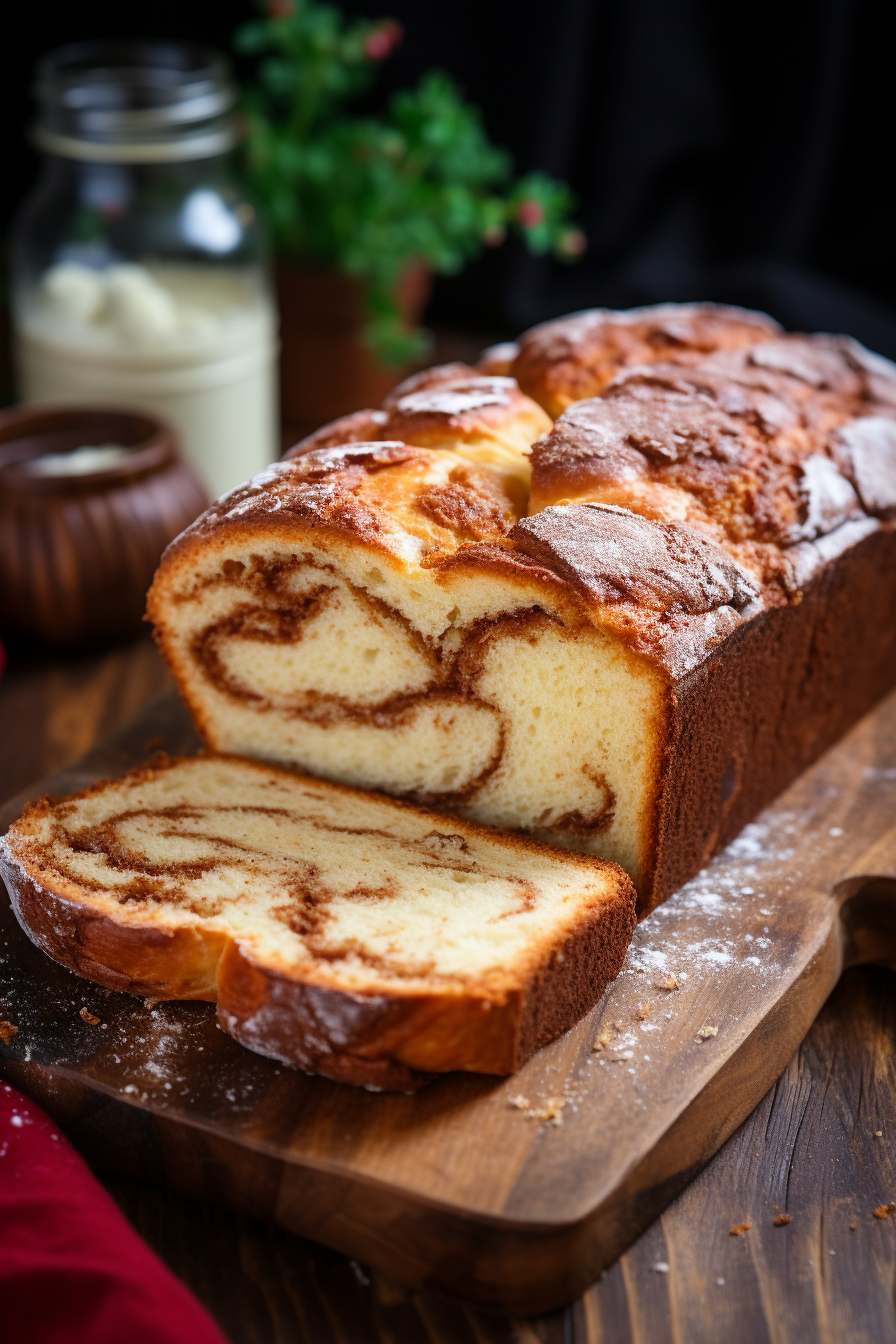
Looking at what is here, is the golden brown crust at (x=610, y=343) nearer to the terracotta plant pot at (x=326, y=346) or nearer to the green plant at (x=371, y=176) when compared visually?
the green plant at (x=371, y=176)

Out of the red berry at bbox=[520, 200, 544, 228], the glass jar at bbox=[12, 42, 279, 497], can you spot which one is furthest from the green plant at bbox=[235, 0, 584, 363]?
the glass jar at bbox=[12, 42, 279, 497]

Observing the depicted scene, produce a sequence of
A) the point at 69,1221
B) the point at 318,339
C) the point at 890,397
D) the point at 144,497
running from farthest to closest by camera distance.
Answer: the point at 318,339 → the point at 144,497 → the point at 890,397 → the point at 69,1221

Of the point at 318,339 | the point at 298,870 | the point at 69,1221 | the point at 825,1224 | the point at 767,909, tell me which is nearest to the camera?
the point at 69,1221

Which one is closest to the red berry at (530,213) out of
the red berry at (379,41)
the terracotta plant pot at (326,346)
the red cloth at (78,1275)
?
the terracotta plant pot at (326,346)

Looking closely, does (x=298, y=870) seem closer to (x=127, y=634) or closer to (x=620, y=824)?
(x=620, y=824)

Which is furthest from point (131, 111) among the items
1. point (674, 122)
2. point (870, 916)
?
point (870, 916)

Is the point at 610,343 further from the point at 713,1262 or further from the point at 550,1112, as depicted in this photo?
the point at 713,1262

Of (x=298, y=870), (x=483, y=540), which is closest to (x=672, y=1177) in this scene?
(x=298, y=870)
